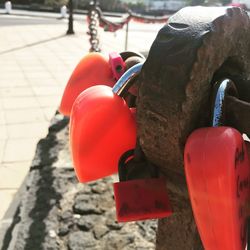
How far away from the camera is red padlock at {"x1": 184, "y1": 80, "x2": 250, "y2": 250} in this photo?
75 cm

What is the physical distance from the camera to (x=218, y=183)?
0.75 meters

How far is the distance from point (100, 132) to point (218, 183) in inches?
12.4

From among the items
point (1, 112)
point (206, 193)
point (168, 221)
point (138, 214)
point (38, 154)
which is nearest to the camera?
point (206, 193)

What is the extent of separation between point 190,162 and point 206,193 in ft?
0.20

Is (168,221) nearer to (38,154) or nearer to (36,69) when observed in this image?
(38,154)

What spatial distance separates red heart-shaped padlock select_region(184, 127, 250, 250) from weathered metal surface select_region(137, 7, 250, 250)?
0.20 feet

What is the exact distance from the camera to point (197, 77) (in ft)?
2.66

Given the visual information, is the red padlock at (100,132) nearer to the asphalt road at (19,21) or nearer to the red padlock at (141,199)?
the red padlock at (141,199)

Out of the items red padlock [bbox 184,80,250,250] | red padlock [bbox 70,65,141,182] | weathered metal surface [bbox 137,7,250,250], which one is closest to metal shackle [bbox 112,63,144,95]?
red padlock [bbox 70,65,141,182]

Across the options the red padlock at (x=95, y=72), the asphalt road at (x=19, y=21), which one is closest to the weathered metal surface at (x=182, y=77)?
the red padlock at (x=95, y=72)

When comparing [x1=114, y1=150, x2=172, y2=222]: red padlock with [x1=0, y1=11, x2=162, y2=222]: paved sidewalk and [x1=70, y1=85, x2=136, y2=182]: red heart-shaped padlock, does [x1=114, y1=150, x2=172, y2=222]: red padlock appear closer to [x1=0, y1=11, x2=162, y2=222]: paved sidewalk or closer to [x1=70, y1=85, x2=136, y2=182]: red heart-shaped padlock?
[x1=70, y1=85, x2=136, y2=182]: red heart-shaped padlock

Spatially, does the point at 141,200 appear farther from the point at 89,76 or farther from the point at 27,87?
the point at 27,87

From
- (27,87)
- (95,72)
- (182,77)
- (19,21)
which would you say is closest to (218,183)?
(182,77)

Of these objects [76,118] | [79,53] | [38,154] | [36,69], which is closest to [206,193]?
[76,118]
